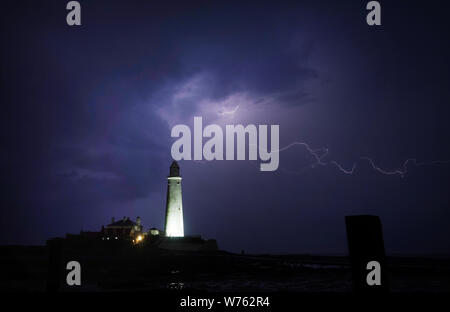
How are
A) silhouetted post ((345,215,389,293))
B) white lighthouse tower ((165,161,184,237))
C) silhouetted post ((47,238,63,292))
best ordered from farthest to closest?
white lighthouse tower ((165,161,184,237)), silhouetted post ((47,238,63,292)), silhouetted post ((345,215,389,293))

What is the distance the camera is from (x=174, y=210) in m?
64.8

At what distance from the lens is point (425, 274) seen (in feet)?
157

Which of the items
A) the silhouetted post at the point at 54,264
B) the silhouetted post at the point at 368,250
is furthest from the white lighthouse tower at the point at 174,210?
the silhouetted post at the point at 368,250

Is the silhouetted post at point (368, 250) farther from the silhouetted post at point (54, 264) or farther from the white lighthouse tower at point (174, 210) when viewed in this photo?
the white lighthouse tower at point (174, 210)

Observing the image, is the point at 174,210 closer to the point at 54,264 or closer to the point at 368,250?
the point at 54,264

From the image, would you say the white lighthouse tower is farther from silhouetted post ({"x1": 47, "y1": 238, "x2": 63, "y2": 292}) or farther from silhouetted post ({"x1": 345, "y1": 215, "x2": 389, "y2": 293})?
silhouetted post ({"x1": 345, "y1": 215, "x2": 389, "y2": 293})

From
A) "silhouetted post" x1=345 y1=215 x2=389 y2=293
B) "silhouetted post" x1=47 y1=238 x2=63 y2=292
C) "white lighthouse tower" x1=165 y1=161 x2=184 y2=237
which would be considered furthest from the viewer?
"white lighthouse tower" x1=165 y1=161 x2=184 y2=237

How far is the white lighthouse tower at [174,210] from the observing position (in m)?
64.1

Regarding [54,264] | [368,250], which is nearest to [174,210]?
[54,264]

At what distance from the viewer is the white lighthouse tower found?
6412 centimetres

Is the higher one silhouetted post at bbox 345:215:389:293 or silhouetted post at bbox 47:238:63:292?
silhouetted post at bbox 345:215:389:293

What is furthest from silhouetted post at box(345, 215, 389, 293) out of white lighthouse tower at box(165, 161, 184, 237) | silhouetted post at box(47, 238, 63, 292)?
white lighthouse tower at box(165, 161, 184, 237)

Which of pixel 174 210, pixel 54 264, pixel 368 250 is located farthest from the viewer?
pixel 174 210
